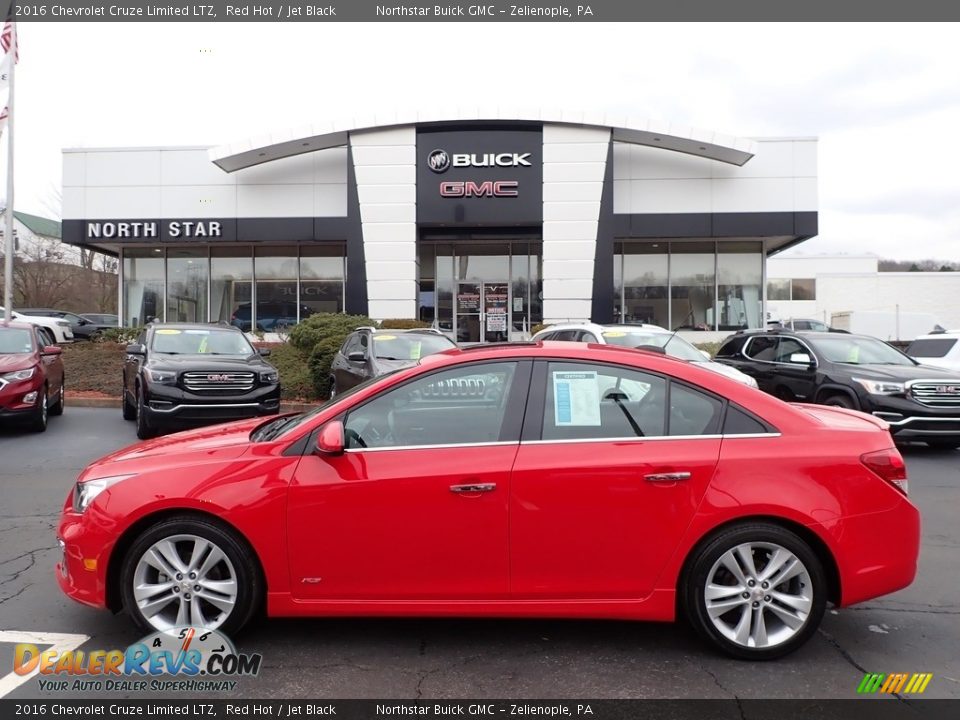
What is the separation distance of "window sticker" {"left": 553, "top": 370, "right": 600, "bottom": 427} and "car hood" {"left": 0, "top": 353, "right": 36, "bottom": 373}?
9.93 m

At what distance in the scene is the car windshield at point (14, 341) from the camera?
1137 cm

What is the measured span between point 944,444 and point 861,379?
5.75 feet

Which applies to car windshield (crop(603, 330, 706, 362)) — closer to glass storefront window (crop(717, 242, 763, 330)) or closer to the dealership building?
the dealership building

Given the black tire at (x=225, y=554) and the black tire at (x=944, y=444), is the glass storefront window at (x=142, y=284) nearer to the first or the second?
the black tire at (x=944, y=444)

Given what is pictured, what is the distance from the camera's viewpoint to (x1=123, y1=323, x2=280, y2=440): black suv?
10398mm

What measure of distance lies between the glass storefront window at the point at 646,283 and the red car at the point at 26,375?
17659 mm

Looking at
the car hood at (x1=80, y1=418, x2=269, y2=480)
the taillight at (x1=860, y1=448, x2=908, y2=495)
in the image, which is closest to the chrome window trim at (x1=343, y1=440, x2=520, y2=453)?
the car hood at (x1=80, y1=418, x2=269, y2=480)

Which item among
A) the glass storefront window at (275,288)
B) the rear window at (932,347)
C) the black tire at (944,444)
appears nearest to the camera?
the black tire at (944,444)

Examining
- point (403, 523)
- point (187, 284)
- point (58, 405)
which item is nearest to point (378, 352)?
point (58, 405)

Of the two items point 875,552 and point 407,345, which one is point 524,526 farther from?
point 407,345

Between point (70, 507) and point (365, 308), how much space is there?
62.0ft

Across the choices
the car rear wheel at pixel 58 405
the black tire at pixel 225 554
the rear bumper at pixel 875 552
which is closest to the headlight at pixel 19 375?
the car rear wheel at pixel 58 405

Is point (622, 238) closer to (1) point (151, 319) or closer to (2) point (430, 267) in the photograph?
(2) point (430, 267)

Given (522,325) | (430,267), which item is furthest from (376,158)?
(522,325)
